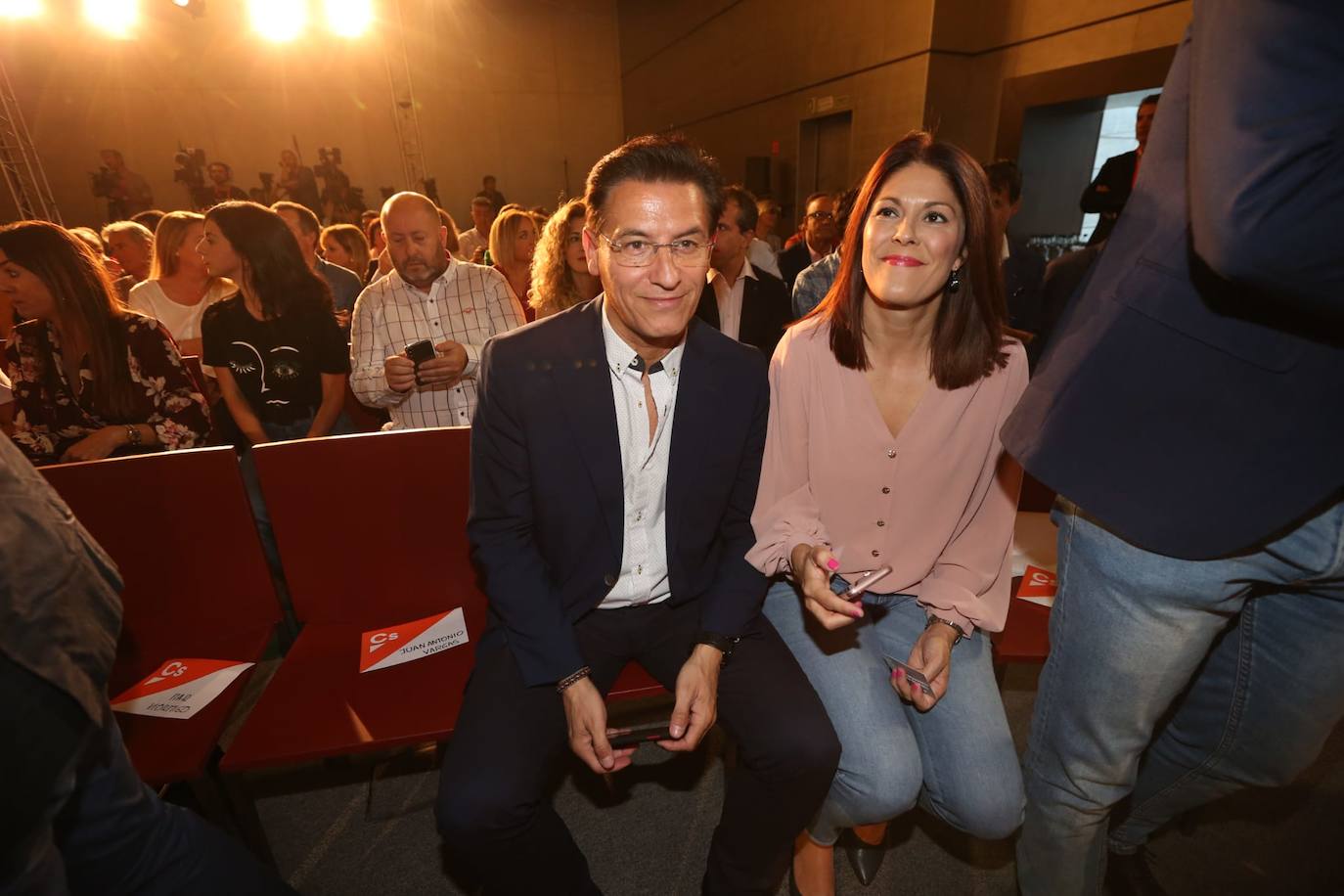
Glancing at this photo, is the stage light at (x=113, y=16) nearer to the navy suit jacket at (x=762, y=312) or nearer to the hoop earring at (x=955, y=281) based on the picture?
the navy suit jacket at (x=762, y=312)

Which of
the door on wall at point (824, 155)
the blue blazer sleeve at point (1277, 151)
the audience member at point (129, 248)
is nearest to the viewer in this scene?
the blue blazer sleeve at point (1277, 151)

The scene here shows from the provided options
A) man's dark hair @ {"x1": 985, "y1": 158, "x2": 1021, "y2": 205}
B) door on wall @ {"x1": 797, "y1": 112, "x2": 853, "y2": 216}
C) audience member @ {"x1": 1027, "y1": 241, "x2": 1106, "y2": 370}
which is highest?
door on wall @ {"x1": 797, "y1": 112, "x2": 853, "y2": 216}

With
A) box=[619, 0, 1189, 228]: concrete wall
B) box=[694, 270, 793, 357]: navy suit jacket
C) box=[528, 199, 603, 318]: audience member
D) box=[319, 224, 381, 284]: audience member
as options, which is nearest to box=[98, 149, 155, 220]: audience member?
box=[319, 224, 381, 284]: audience member

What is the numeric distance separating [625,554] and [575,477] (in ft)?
0.88

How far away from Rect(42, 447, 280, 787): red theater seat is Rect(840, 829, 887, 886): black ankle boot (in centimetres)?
190

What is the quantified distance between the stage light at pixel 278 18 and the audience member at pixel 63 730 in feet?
49.0

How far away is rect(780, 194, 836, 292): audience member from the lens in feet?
17.6

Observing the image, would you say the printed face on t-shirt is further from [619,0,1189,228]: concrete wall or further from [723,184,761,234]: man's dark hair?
[619,0,1189,228]: concrete wall

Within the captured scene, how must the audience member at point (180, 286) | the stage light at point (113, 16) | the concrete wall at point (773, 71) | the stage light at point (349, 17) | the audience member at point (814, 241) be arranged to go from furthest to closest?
the stage light at point (349, 17) → the stage light at point (113, 16) → the concrete wall at point (773, 71) → the audience member at point (814, 241) → the audience member at point (180, 286)

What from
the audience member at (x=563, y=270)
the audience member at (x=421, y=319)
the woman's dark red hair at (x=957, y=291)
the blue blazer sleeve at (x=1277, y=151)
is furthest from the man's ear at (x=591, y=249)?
the audience member at (x=563, y=270)

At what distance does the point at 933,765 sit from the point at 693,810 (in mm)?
865

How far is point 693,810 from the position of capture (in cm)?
196

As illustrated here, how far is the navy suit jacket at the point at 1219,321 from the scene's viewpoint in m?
0.76

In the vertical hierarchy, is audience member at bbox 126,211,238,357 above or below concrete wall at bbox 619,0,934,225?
below
